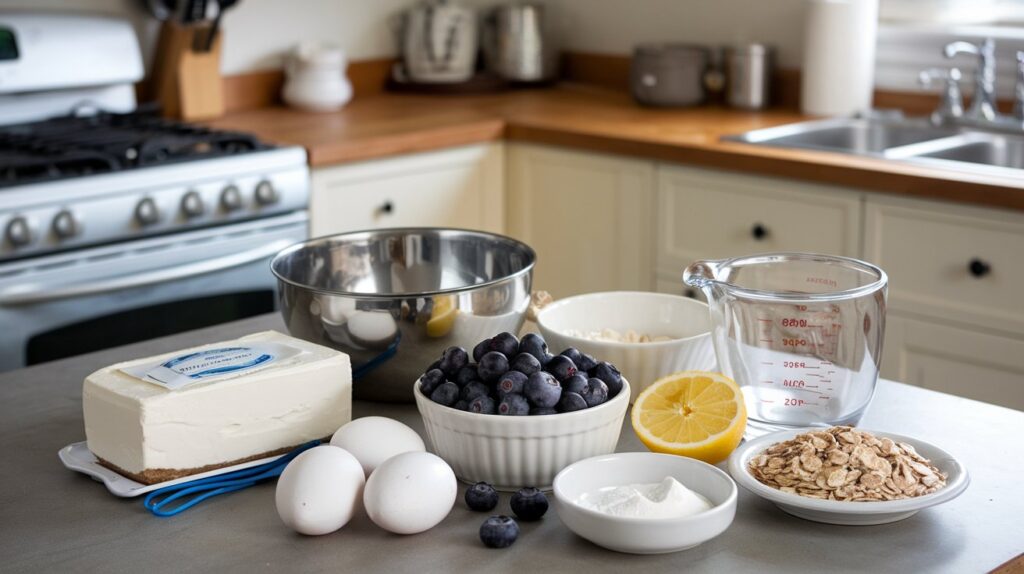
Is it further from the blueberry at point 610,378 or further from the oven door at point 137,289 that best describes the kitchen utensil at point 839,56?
the blueberry at point 610,378

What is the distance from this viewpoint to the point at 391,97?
11.9ft

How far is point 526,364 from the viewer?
1.10 m

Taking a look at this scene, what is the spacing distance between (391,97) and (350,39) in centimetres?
22

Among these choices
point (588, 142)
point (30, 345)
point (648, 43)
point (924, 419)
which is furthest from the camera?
point (648, 43)

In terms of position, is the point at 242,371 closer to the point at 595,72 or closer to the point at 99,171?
the point at 99,171

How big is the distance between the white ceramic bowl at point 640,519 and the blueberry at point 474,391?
0.11 metres

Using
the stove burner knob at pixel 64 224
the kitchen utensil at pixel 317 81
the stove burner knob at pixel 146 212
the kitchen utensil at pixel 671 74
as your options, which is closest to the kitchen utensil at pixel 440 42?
the kitchen utensil at pixel 317 81

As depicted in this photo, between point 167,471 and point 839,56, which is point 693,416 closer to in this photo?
point 167,471

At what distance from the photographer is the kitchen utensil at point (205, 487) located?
42.7 inches

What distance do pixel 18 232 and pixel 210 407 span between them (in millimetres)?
1294


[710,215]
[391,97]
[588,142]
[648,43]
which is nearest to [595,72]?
[648,43]

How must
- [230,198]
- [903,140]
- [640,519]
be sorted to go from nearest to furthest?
[640,519], [230,198], [903,140]

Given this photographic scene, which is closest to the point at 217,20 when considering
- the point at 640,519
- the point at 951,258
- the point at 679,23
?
the point at 679,23

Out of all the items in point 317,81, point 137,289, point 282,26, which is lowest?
point 137,289
